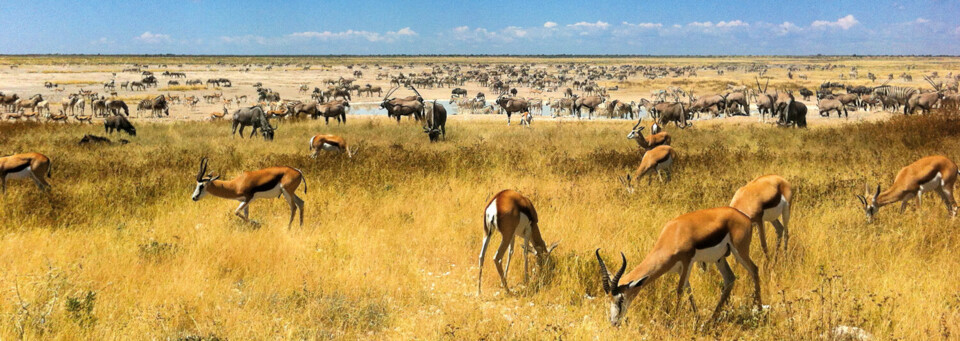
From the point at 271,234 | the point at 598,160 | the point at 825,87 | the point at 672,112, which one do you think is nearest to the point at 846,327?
the point at 271,234

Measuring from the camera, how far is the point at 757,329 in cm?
486

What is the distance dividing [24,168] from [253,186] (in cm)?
490

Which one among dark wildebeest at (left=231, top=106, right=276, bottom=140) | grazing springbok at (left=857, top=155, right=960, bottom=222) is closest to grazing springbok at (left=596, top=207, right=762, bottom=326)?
grazing springbok at (left=857, top=155, right=960, bottom=222)

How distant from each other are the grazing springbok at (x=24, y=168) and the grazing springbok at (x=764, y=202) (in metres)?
11.2

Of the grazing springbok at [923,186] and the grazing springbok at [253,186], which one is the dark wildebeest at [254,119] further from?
the grazing springbok at [923,186]

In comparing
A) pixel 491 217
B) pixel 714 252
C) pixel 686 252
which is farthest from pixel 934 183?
pixel 491 217

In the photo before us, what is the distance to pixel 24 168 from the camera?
9602 mm

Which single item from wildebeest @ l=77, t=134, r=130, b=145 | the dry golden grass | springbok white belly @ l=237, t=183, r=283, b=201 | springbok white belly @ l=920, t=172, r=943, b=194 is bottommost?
the dry golden grass

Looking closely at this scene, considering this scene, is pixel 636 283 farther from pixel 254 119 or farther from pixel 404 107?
pixel 404 107

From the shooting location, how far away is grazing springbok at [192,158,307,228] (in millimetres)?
7883

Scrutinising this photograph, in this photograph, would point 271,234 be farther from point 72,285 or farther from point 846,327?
point 846,327

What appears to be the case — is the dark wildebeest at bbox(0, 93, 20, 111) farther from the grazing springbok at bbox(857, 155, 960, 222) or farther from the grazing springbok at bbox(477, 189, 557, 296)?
the grazing springbok at bbox(857, 155, 960, 222)

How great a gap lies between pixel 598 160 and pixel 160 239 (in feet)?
32.8

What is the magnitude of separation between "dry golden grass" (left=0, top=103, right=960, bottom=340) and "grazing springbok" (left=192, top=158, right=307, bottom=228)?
45cm
